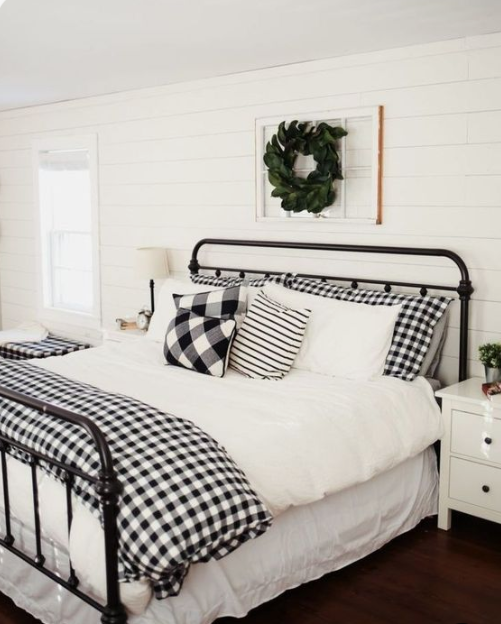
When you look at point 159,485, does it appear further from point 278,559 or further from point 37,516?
point 278,559

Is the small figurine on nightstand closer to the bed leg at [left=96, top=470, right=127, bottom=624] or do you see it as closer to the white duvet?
the white duvet

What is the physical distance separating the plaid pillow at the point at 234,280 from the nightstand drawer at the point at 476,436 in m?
1.27

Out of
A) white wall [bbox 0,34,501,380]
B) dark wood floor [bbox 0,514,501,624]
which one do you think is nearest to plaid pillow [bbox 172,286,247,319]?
white wall [bbox 0,34,501,380]

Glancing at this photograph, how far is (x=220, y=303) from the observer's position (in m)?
3.93

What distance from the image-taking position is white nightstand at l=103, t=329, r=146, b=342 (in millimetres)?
4832

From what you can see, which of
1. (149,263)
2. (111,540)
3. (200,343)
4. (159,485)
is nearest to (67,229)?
(149,263)

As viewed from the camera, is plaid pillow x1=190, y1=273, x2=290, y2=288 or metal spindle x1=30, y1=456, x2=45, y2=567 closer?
metal spindle x1=30, y1=456, x2=45, y2=567

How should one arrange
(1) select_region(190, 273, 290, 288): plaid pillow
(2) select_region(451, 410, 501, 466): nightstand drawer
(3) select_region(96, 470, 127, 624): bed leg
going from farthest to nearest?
(1) select_region(190, 273, 290, 288): plaid pillow
(2) select_region(451, 410, 501, 466): nightstand drawer
(3) select_region(96, 470, 127, 624): bed leg

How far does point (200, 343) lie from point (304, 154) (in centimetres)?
122

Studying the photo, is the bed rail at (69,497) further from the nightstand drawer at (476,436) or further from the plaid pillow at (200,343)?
the nightstand drawer at (476,436)

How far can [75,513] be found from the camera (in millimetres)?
2361

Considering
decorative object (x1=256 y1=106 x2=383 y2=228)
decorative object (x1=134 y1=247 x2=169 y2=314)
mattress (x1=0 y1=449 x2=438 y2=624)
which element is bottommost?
mattress (x1=0 y1=449 x2=438 y2=624)

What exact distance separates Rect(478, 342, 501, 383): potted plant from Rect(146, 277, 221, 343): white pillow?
5.02ft

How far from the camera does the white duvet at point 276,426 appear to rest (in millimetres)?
2471
